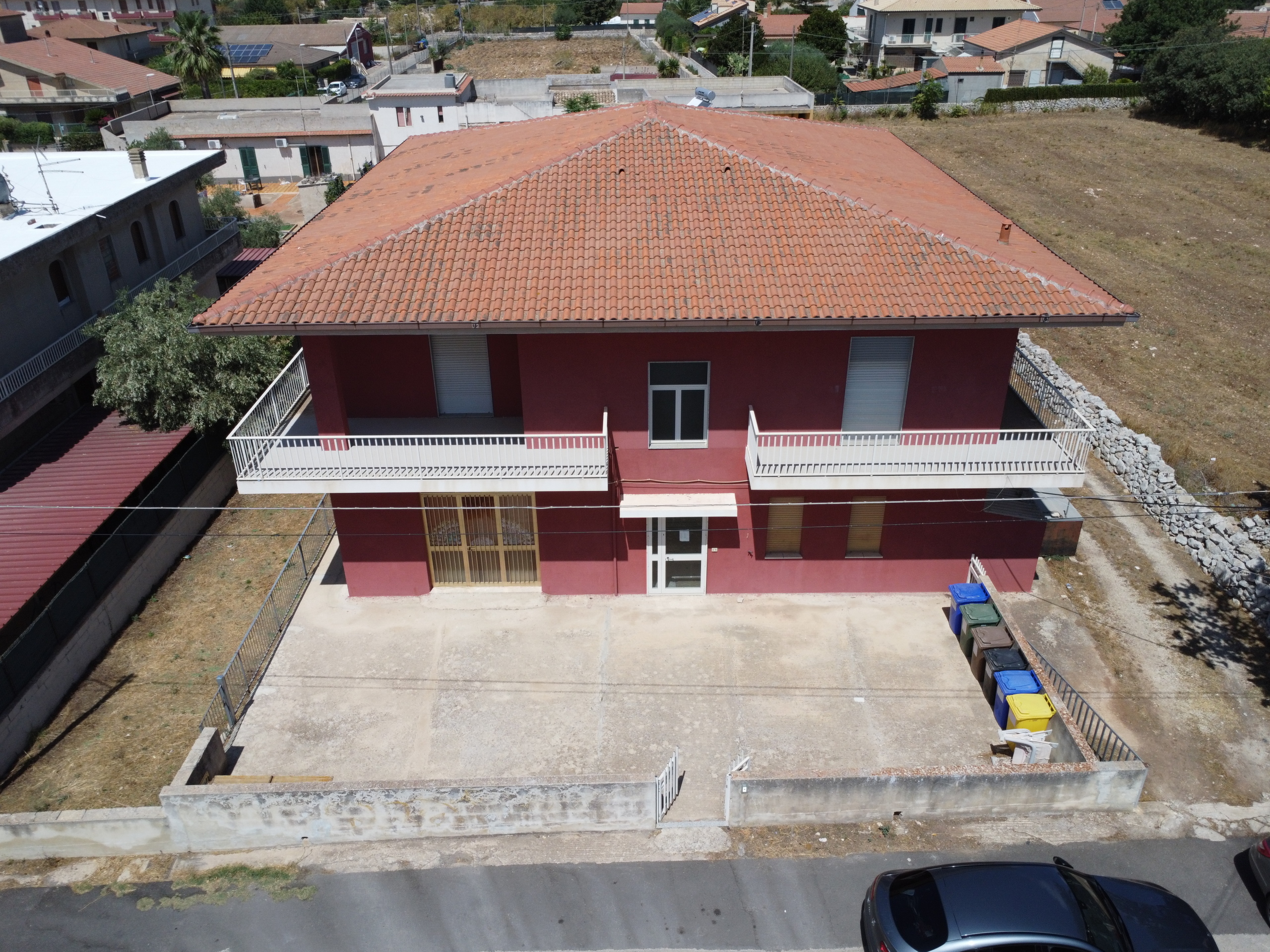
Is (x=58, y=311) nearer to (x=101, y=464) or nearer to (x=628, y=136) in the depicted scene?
(x=101, y=464)

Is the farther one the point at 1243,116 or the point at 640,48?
the point at 640,48

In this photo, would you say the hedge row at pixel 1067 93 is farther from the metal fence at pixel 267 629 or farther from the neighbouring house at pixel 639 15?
the neighbouring house at pixel 639 15

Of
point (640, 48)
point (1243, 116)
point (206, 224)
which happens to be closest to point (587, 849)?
point (206, 224)

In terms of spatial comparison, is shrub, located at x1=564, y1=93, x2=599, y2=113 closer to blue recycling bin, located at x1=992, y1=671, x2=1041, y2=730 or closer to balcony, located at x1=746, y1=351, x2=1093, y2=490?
Result: balcony, located at x1=746, y1=351, x2=1093, y2=490

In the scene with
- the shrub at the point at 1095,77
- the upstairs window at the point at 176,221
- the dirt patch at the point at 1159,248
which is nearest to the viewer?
the dirt patch at the point at 1159,248

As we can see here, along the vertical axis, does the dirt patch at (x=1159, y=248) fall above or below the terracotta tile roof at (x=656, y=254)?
below

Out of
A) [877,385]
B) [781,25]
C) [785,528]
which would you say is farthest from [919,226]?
[781,25]

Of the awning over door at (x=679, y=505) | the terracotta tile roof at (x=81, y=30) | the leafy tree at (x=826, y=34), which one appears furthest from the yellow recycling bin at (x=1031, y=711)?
the terracotta tile roof at (x=81, y=30)
